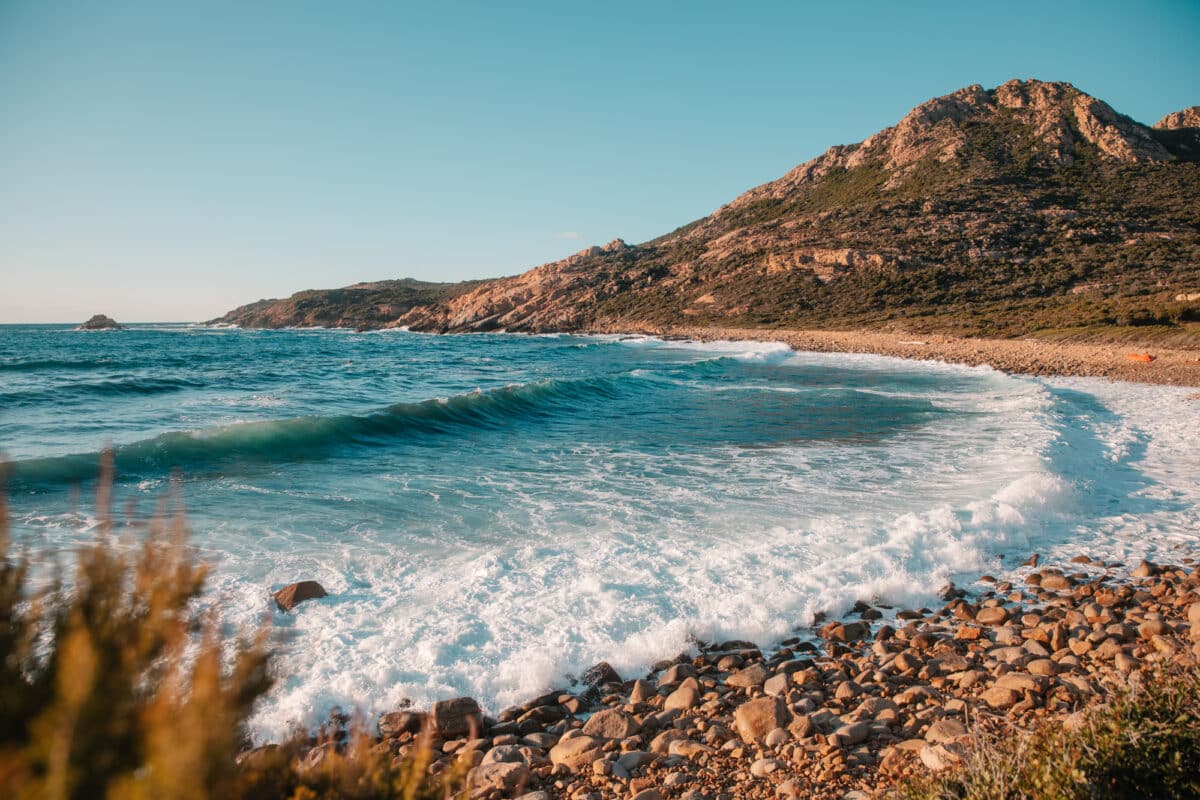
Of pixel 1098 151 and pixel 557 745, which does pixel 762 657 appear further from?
pixel 1098 151

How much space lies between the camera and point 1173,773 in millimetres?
2611

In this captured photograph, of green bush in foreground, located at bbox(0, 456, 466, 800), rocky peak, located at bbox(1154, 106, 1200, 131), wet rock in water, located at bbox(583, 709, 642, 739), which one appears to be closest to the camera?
green bush in foreground, located at bbox(0, 456, 466, 800)

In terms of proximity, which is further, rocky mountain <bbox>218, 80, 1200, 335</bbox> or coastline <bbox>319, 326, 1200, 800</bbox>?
rocky mountain <bbox>218, 80, 1200, 335</bbox>

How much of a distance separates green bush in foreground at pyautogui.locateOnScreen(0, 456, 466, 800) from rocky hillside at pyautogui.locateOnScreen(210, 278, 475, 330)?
414 ft

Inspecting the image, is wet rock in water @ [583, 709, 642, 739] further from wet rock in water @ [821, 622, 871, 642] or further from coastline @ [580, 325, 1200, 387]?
coastline @ [580, 325, 1200, 387]

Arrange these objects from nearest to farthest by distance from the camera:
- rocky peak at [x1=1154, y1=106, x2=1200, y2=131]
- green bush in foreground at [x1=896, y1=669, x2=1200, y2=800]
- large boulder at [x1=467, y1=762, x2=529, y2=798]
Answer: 1. green bush in foreground at [x1=896, y1=669, x2=1200, y2=800]
2. large boulder at [x1=467, y1=762, x2=529, y2=798]
3. rocky peak at [x1=1154, y1=106, x2=1200, y2=131]

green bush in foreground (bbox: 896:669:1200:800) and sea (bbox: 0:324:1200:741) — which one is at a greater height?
green bush in foreground (bbox: 896:669:1200:800)

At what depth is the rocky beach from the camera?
3740 mm

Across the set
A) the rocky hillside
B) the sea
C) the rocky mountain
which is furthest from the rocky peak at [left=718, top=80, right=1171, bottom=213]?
the rocky hillside

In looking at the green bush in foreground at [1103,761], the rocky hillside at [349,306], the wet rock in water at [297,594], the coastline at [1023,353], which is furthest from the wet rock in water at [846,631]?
the rocky hillside at [349,306]

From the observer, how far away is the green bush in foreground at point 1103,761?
2535 mm

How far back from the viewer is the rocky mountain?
51.3m

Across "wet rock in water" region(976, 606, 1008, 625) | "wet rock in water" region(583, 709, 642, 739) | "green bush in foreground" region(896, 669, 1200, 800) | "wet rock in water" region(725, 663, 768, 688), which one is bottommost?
"wet rock in water" region(976, 606, 1008, 625)

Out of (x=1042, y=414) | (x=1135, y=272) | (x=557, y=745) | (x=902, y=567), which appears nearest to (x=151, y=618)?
(x=557, y=745)
